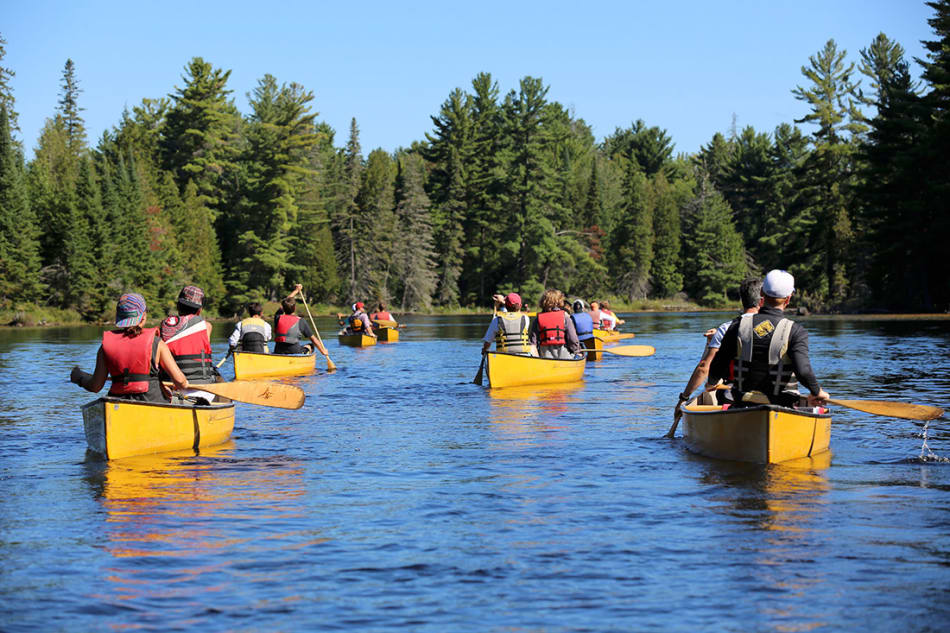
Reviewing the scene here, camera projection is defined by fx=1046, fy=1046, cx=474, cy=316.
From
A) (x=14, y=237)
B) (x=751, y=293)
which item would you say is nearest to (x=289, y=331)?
(x=751, y=293)

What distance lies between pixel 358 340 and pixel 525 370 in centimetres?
1552

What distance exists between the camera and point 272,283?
256 ft

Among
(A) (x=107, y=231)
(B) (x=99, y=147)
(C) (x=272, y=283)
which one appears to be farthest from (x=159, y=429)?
(B) (x=99, y=147)

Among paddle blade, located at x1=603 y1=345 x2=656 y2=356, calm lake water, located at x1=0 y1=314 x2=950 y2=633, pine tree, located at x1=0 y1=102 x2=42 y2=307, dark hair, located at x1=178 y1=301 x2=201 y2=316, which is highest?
pine tree, located at x1=0 y1=102 x2=42 y2=307

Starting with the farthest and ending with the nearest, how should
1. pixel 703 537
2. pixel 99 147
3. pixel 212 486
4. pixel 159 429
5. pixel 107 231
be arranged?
pixel 99 147
pixel 107 231
pixel 159 429
pixel 212 486
pixel 703 537

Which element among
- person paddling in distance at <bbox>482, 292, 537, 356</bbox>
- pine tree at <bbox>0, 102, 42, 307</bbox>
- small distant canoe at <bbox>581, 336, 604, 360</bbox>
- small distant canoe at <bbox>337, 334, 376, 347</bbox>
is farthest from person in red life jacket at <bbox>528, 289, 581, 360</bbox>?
pine tree at <bbox>0, 102, 42, 307</bbox>

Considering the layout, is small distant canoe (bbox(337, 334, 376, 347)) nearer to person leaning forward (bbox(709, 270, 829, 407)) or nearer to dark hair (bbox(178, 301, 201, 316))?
dark hair (bbox(178, 301, 201, 316))

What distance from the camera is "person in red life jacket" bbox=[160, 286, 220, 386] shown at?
1184 centimetres

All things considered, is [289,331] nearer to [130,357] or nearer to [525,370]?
[525,370]

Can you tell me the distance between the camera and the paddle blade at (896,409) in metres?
10.6

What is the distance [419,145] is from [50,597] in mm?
96182

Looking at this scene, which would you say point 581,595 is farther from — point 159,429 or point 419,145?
point 419,145

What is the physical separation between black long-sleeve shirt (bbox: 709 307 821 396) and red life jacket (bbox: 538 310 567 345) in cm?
862

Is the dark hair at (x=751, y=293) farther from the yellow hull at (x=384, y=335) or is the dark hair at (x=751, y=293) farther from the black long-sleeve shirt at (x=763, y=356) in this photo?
the yellow hull at (x=384, y=335)
